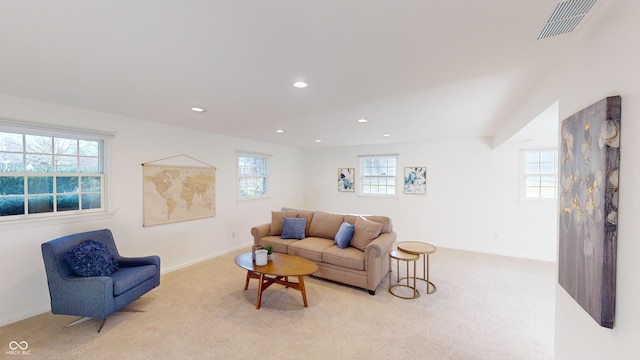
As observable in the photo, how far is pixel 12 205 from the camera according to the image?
8.48 feet

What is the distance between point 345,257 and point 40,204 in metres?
3.62

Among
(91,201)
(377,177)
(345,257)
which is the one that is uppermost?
(377,177)

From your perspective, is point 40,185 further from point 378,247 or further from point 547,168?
point 547,168

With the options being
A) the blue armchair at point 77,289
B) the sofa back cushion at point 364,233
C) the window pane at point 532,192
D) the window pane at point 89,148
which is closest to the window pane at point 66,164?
the window pane at point 89,148

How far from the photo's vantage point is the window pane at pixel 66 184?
290 cm

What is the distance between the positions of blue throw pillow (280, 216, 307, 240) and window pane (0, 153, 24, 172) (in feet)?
10.4

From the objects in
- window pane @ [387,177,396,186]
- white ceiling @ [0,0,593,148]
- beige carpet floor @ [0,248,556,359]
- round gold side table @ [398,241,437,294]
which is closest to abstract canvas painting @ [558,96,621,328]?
white ceiling @ [0,0,593,148]

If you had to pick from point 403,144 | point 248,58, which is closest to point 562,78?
point 248,58

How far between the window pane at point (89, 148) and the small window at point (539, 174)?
6.81 meters

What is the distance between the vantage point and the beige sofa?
315 centimetres

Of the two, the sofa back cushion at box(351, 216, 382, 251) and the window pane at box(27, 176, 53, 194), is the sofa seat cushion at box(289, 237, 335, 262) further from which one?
the window pane at box(27, 176, 53, 194)

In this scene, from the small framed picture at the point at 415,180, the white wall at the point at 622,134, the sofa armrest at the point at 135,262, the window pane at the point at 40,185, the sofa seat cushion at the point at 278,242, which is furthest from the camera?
the small framed picture at the point at 415,180

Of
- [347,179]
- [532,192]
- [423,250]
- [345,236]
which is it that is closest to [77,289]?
[345,236]

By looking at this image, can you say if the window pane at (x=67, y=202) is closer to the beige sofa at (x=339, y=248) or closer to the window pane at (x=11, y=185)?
the window pane at (x=11, y=185)
